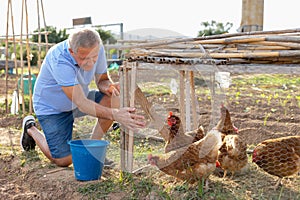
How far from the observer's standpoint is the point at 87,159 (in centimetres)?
313

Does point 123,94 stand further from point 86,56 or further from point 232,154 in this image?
point 232,154

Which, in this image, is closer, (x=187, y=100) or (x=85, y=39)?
(x=85, y=39)

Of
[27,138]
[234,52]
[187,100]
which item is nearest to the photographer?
[234,52]

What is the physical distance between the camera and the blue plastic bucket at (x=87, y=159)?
3.11m

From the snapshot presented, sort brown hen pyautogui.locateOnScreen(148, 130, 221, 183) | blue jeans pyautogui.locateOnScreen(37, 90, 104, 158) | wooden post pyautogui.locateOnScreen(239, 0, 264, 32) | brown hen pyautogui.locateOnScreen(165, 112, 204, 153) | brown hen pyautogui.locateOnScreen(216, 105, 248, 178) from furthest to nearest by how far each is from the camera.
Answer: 1. wooden post pyautogui.locateOnScreen(239, 0, 264, 32)
2. blue jeans pyautogui.locateOnScreen(37, 90, 104, 158)
3. brown hen pyautogui.locateOnScreen(165, 112, 204, 153)
4. brown hen pyautogui.locateOnScreen(216, 105, 248, 178)
5. brown hen pyautogui.locateOnScreen(148, 130, 221, 183)

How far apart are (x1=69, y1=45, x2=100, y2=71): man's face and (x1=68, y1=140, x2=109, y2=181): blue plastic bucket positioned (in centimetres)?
64

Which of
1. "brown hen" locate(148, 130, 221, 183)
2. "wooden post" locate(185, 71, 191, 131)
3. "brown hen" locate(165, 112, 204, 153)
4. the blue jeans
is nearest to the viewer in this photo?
"brown hen" locate(148, 130, 221, 183)

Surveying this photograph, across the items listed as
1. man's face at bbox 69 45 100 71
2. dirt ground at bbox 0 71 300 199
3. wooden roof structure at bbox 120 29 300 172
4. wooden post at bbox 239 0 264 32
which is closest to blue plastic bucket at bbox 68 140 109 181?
dirt ground at bbox 0 71 300 199

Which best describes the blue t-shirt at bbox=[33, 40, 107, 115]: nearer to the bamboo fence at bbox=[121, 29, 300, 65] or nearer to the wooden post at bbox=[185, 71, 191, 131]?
the bamboo fence at bbox=[121, 29, 300, 65]

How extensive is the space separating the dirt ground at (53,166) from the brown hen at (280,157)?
0.16m

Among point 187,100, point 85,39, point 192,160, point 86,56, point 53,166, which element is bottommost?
point 53,166

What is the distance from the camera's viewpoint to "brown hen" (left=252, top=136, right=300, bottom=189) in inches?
117

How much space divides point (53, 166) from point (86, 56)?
1109mm

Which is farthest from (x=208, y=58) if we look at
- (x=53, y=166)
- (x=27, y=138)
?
(x=27, y=138)
